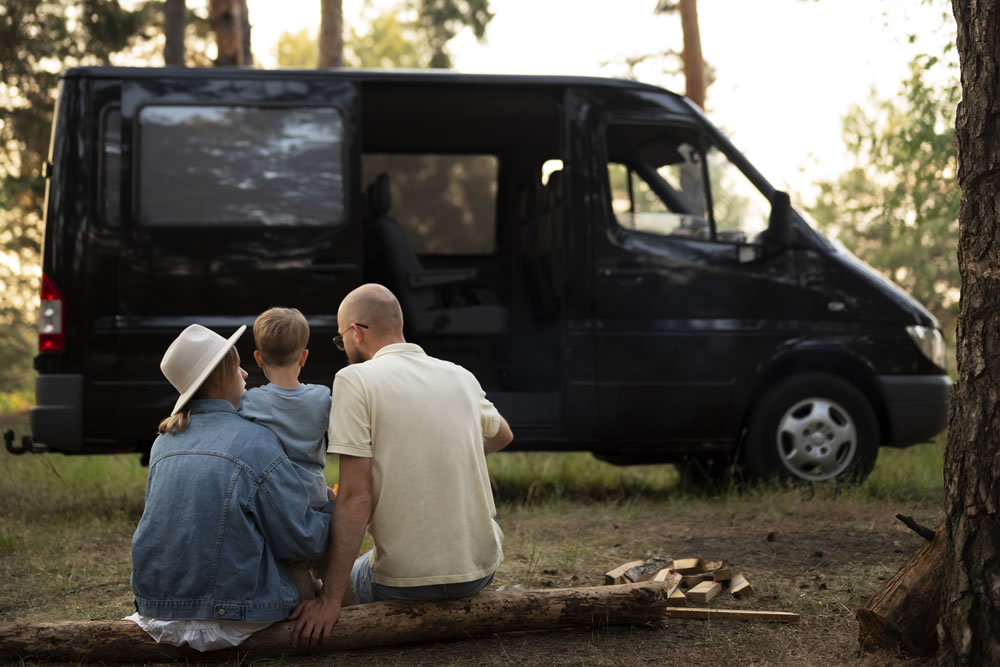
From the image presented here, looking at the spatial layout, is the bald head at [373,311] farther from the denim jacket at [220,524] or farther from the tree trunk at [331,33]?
the tree trunk at [331,33]

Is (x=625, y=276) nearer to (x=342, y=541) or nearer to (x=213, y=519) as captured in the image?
(x=342, y=541)

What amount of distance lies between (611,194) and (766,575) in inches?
105

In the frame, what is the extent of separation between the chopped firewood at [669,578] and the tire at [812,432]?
8.07 feet

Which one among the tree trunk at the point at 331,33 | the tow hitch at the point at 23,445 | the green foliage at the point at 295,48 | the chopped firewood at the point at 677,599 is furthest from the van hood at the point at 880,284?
the green foliage at the point at 295,48

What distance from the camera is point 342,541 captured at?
358 cm

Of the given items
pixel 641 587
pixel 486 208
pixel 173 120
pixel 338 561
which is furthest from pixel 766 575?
pixel 486 208

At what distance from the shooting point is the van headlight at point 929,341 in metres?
7.03

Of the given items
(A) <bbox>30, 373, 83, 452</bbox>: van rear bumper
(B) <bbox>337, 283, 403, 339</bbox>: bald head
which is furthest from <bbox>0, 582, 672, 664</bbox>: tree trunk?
(A) <bbox>30, 373, 83, 452</bbox>: van rear bumper

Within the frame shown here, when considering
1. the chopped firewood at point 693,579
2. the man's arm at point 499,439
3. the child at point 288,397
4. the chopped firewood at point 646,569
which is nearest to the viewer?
the child at point 288,397

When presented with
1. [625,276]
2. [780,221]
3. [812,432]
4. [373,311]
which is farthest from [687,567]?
[780,221]

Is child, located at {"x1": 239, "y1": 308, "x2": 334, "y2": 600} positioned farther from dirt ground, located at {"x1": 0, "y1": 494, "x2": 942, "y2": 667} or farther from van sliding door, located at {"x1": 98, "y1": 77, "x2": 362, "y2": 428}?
van sliding door, located at {"x1": 98, "y1": 77, "x2": 362, "y2": 428}

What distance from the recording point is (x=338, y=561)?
11.8 feet

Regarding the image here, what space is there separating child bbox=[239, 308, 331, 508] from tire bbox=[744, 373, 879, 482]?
3.85 metres

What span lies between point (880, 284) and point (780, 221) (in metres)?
0.77
